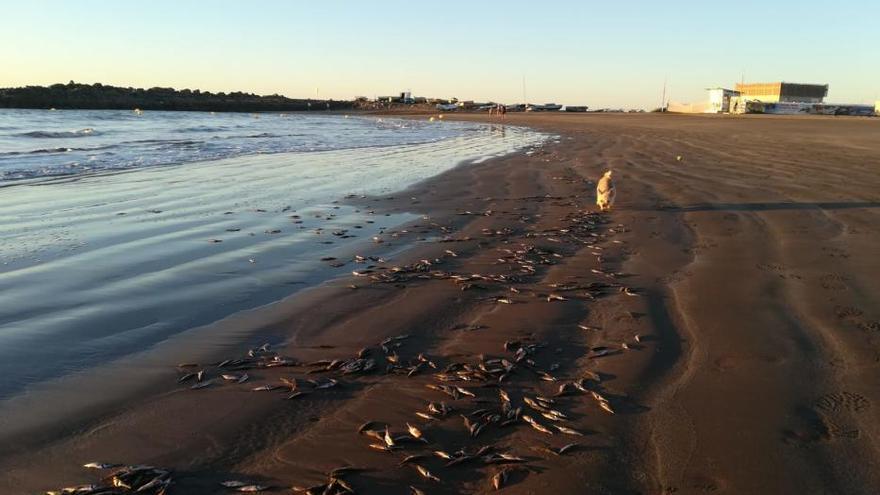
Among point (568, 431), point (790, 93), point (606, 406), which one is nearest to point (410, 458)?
point (568, 431)

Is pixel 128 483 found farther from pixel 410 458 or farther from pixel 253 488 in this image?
pixel 410 458

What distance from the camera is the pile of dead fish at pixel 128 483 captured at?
8.77 ft

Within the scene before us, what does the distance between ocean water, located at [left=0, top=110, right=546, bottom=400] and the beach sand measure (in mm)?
694

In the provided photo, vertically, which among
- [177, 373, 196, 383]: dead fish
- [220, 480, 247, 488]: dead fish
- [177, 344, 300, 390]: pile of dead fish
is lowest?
[220, 480, 247, 488]: dead fish

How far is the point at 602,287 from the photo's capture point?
5773mm

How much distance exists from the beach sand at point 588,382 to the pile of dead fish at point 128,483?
80 millimetres

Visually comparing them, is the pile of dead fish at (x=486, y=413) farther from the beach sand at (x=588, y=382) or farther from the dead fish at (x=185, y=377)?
the dead fish at (x=185, y=377)

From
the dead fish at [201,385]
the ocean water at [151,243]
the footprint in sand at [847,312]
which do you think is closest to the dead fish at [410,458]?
the dead fish at [201,385]

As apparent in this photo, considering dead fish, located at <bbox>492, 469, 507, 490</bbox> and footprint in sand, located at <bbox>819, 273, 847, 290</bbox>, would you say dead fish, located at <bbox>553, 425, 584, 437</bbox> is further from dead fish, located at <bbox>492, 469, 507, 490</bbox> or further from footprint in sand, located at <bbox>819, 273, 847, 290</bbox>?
footprint in sand, located at <bbox>819, 273, 847, 290</bbox>

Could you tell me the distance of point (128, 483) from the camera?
2.74 metres

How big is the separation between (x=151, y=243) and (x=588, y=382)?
18.6ft

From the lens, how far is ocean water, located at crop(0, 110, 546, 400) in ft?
14.9

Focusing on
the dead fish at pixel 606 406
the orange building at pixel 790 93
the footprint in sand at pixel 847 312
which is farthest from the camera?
the orange building at pixel 790 93

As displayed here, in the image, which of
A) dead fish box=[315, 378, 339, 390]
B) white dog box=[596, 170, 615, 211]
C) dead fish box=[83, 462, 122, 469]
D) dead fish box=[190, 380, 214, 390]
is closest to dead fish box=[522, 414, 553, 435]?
dead fish box=[315, 378, 339, 390]
